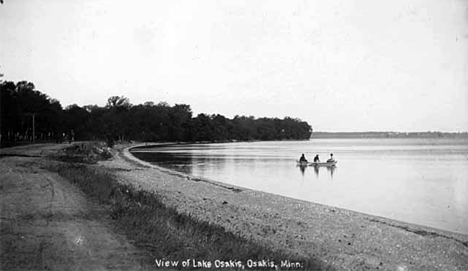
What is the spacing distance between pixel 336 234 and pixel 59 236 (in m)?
9.36

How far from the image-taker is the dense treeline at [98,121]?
68062 millimetres

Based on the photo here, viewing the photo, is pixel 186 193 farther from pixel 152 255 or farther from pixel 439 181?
pixel 439 181

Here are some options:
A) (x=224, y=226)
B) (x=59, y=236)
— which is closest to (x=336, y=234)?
(x=224, y=226)

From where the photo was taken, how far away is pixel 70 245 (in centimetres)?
723

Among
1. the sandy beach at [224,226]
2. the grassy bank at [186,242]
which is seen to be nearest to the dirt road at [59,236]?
the sandy beach at [224,226]

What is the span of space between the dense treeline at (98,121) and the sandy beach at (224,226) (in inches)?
1676

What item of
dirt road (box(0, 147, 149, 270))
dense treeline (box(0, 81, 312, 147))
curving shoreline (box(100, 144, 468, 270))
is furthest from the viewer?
dense treeline (box(0, 81, 312, 147))

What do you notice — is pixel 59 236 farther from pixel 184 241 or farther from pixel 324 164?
pixel 324 164

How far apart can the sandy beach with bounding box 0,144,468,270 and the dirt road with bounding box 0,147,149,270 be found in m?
0.02

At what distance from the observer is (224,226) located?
13492 mm

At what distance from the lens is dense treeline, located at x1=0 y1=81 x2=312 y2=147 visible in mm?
68062

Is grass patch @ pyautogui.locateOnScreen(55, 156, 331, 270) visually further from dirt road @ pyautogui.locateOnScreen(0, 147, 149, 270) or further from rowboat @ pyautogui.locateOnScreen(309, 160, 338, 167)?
rowboat @ pyautogui.locateOnScreen(309, 160, 338, 167)

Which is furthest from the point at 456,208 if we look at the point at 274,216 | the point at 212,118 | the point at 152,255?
the point at 212,118

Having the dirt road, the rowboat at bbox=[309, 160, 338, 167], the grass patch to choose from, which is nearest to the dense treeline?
the rowboat at bbox=[309, 160, 338, 167]
